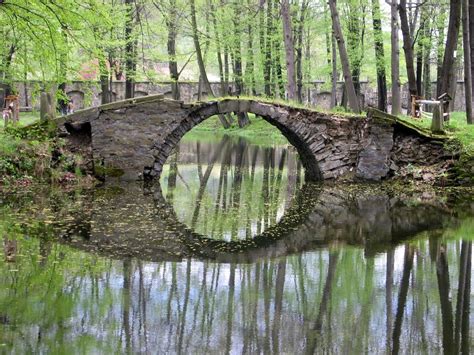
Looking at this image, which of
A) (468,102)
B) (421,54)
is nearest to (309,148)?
(468,102)

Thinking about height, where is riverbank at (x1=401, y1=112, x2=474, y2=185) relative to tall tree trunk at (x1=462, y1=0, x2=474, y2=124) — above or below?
below

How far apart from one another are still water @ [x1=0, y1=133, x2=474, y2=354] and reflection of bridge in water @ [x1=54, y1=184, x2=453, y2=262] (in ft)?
0.11

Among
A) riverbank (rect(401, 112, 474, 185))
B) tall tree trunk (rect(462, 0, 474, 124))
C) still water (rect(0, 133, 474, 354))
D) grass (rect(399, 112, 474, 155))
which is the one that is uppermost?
tall tree trunk (rect(462, 0, 474, 124))

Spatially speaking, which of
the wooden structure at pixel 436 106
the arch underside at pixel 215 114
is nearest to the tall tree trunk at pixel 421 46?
the wooden structure at pixel 436 106

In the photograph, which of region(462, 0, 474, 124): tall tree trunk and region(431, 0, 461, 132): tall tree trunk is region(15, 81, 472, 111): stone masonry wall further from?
region(462, 0, 474, 124): tall tree trunk

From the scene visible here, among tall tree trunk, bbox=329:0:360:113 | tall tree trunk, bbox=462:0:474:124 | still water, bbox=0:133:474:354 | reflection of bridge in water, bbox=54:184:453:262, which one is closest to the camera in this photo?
still water, bbox=0:133:474:354

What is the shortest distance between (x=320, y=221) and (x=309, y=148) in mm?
5299

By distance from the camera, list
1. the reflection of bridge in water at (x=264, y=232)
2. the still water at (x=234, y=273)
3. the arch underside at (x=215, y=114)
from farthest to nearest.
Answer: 1. the arch underside at (x=215, y=114)
2. the reflection of bridge in water at (x=264, y=232)
3. the still water at (x=234, y=273)

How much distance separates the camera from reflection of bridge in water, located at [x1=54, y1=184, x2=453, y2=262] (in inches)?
351

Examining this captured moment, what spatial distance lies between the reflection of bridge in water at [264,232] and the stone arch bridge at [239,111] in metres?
2.25

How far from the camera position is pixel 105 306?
20.7 ft

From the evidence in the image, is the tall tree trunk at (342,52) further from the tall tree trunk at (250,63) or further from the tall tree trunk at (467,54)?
the tall tree trunk at (250,63)

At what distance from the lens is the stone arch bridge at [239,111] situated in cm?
1582

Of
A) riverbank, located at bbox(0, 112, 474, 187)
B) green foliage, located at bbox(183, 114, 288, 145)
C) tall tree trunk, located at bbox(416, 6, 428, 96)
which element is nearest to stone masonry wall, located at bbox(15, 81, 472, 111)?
green foliage, located at bbox(183, 114, 288, 145)
